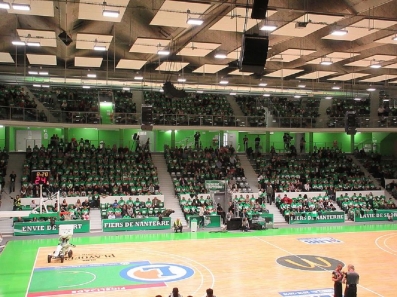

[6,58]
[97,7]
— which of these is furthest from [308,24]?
[6,58]

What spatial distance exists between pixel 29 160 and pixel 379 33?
22.4 meters

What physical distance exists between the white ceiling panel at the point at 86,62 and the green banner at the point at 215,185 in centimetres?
1003

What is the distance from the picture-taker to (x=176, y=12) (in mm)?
16547

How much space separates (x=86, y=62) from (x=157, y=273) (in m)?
15.2

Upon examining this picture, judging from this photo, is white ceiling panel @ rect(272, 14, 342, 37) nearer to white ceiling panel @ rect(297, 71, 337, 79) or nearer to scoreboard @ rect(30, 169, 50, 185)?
white ceiling panel @ rect(297, 71, 337, 79)

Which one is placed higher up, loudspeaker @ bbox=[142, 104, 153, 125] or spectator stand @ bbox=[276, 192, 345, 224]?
loudspeaker @ bbox=[142, 104, 153, 125]

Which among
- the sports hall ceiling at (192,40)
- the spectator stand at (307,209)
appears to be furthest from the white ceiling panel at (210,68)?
the spectator stand at (307,209)

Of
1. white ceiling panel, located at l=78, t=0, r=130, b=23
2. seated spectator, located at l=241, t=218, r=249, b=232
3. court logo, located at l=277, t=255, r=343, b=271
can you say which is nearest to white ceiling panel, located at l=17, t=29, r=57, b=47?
white ceiling panel, located at l=78, t=0, r=130, b=23

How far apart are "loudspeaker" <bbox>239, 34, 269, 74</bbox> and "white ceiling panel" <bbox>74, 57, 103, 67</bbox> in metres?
14.7

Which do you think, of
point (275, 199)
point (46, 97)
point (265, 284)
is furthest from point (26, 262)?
point (275, 199)

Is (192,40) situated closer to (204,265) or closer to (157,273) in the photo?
(204,265)

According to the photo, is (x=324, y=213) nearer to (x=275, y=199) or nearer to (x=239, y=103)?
(x=275, y=199)

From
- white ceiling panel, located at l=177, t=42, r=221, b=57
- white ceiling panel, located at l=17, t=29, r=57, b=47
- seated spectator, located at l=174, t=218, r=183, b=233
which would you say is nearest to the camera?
white ceiling panel, located at l=17, t=29, r=57, b=47

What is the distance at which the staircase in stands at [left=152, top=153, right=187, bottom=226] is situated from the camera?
28.3m
